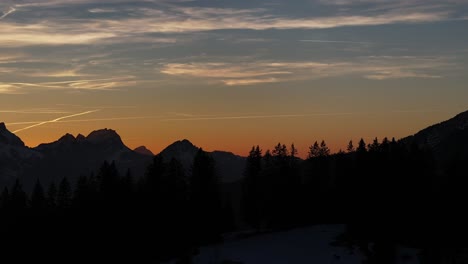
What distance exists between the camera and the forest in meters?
79.9

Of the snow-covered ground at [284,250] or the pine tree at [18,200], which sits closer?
the snow-covered ground at [284,250]

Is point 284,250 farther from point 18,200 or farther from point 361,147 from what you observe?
point 18,200

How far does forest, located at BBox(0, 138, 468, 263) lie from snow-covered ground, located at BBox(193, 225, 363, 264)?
2.47 m

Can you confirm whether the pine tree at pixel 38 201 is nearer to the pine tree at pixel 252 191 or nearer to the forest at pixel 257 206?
the forest at pixel 257 206

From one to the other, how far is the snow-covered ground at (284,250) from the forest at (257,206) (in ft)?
8.09

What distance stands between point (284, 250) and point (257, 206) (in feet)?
96.6

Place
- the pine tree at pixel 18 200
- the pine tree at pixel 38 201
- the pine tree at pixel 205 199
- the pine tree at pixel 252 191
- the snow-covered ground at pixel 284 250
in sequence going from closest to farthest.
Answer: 1. the snow-covered ground at pixel 284 250
2. the pine tree at pixel 205 199
3. the pine tree at pixel 38 201
4. the pine tree at pixel 18 200
5. the pine tree at pixel 252 191

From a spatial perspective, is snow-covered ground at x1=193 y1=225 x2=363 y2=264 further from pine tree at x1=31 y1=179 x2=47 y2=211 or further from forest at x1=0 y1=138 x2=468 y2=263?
pine tree at x1=31 y1=179 x2=47 y2=211

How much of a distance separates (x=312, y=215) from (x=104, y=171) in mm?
36348

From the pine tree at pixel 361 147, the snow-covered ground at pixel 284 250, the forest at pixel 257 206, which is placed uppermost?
the pine tree at pixel 361 147

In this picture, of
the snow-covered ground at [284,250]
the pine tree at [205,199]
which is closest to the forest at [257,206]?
the pine tree at [205,199]

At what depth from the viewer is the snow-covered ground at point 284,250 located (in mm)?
79438

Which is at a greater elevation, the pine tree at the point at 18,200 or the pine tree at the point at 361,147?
the pine tree at the point at 361,147

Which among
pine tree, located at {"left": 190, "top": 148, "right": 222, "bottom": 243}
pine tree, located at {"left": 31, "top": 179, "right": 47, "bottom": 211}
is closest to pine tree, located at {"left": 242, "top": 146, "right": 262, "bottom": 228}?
pine tree, located at {"left": 190, "top": 148, "right": 222, "bottom": 243}
